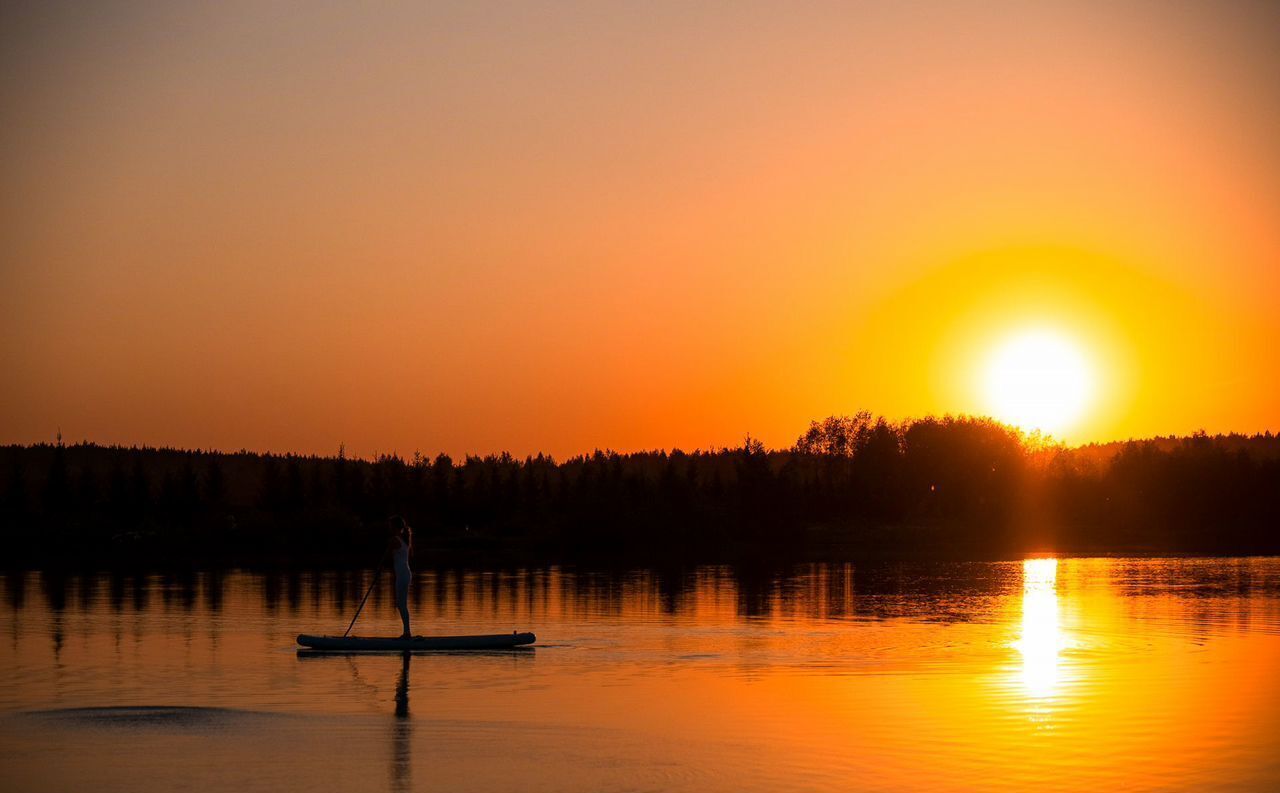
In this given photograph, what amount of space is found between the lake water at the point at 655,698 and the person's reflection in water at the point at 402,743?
56 mm

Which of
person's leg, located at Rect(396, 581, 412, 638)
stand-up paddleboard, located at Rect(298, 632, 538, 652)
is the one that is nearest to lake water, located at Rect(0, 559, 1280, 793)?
stand-up paddleboard, located at Rect(298, 632, 538, 652)

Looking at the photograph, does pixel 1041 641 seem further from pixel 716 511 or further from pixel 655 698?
pixel 716 511

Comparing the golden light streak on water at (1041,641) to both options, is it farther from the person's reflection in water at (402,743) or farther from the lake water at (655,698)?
the person's reflection in water at (402,743)

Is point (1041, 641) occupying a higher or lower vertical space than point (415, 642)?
lower

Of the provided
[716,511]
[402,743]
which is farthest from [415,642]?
[716,511]

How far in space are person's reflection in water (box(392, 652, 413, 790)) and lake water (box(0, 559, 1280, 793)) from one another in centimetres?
6

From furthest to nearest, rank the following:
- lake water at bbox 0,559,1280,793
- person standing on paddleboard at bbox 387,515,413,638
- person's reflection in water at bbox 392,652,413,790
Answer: person standing on paddleboard at bbox 387,515,413,638 → lake water at bbox 0,559,1280,793 → person's reflection in water at bbox 392,652,413,790

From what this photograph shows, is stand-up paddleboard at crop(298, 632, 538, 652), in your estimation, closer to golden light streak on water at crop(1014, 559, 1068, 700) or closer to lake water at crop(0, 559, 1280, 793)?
lake water at crop(0, 559, 1280, 793)

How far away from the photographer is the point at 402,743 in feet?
59.1

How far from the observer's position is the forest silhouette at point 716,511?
9125 centimetres

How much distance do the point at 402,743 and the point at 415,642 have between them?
10243mm

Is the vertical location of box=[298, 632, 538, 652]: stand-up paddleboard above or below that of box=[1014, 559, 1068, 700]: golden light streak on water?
above

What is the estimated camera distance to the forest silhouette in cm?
9125

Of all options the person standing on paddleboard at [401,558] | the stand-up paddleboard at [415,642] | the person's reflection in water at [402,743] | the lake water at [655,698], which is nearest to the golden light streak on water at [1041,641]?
the lake water at [655,698]
